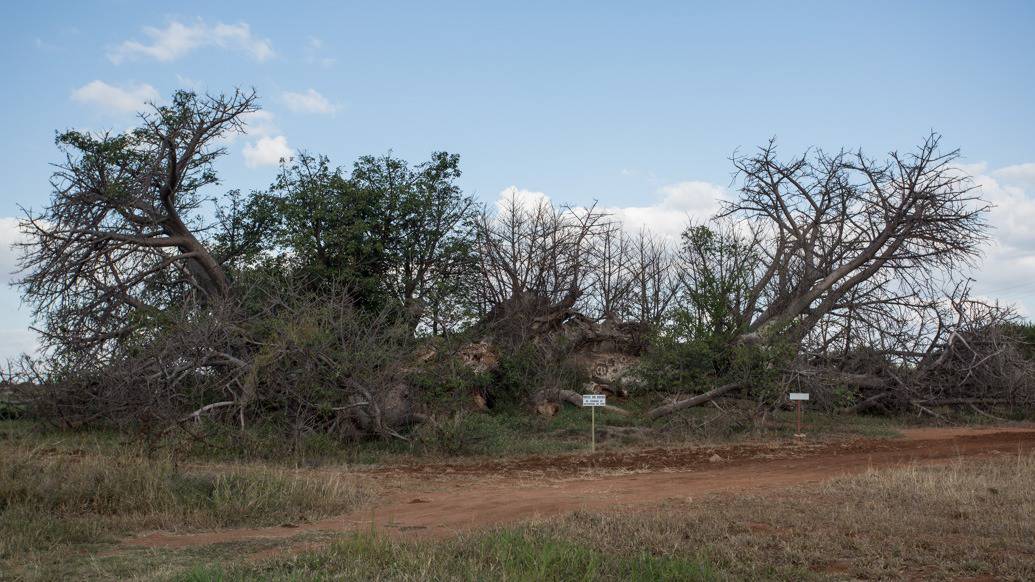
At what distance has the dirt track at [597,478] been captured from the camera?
871 centimetres

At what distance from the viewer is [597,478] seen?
12906mm

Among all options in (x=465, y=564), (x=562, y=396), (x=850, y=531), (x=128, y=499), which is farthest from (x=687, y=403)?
(x=465, y=564)

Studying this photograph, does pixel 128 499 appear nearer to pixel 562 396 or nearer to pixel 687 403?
pixel 687 403

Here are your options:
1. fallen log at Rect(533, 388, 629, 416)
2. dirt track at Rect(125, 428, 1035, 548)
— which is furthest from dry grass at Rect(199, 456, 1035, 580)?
fallen log at Rect(533, 388, 629, 416)

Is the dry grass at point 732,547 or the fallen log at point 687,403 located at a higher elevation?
the fallen log at point 687,403

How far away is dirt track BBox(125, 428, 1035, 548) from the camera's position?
871 centimetres

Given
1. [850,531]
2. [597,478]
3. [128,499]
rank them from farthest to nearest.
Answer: [597,478]
[128,499]
[850,531]

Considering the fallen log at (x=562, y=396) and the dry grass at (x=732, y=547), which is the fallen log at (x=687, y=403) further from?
the dry grass at (x=732, y=547)

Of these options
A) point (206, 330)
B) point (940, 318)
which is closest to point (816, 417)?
point (940, 318)

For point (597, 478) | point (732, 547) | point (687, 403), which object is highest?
point (687, 403)

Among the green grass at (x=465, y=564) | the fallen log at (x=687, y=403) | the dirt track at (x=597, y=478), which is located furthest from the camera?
the fallen log at (x=687, y=403)

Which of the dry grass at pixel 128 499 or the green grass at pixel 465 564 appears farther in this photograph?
the dry grass at pixel 128 499

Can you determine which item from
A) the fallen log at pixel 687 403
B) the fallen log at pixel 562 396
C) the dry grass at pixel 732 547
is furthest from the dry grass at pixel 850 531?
the fallen log at pixel 562 396

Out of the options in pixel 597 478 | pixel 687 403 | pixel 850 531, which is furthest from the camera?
pixel 687 403
